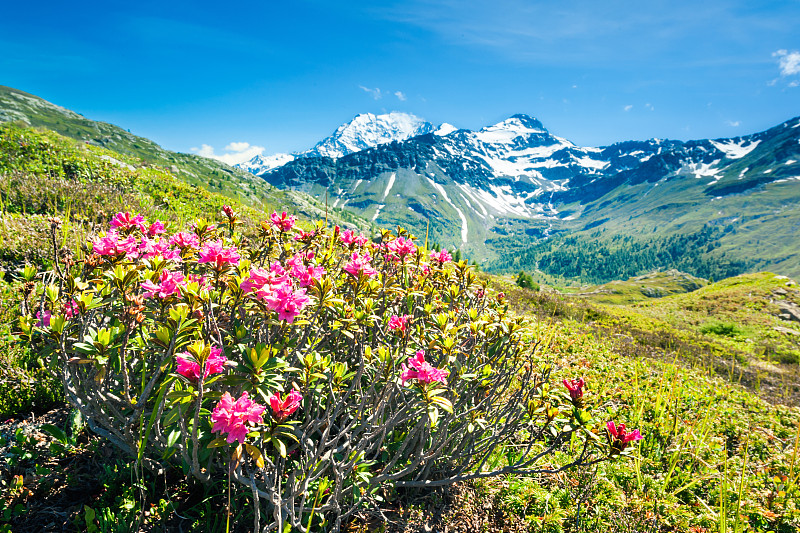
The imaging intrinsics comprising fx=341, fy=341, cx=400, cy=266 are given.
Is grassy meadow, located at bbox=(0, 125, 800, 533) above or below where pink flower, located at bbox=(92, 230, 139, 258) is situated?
below

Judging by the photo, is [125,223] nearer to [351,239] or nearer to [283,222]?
[283,222]

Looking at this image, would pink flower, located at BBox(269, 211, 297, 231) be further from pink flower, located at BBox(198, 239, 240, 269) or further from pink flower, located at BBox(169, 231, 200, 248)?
pink flower, located at BBox(198, 239, 240, 269)

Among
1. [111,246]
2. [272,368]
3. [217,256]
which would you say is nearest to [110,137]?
[111,246]

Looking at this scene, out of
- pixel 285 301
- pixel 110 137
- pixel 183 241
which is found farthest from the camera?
pixel 110 137

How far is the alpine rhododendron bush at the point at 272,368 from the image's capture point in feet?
6.05

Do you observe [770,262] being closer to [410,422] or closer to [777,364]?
[777,364]

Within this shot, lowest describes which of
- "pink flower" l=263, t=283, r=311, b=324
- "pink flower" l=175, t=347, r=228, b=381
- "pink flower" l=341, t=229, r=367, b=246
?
"pink flower" l=175, t=347, r=228, b=381

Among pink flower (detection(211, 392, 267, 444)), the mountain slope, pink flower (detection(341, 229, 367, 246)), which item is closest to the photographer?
pink flower (detection(211, 392, 267, 444))

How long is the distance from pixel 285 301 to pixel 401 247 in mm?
1857

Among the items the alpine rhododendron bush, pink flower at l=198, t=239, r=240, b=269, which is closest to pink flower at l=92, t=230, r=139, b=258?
the alpine rhododendron bush

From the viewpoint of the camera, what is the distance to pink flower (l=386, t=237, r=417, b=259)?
140 inches

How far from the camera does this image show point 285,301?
1948 mm

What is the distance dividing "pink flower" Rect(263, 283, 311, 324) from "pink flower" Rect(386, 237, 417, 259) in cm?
163

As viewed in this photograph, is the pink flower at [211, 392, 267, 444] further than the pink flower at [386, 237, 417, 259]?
No
